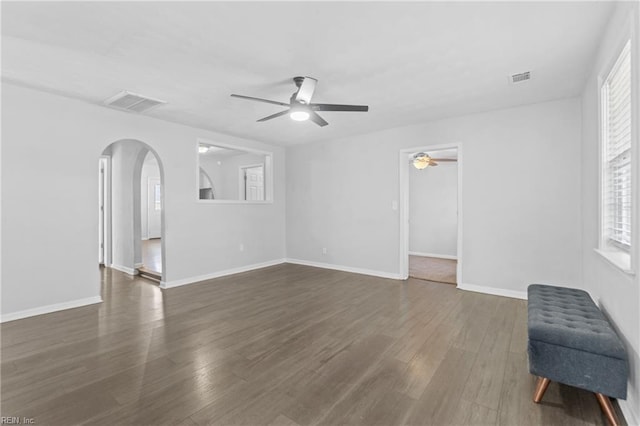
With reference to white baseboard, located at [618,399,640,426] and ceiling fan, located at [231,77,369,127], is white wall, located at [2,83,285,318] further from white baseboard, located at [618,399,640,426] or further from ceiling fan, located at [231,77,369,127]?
white baseboard, located at [618,399,640,426]

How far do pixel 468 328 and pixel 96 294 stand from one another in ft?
14.9

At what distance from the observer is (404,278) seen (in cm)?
515

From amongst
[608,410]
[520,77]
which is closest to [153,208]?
[520,77]

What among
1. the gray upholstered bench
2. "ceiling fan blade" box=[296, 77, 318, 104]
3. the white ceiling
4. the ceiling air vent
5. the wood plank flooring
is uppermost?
the white ceiling

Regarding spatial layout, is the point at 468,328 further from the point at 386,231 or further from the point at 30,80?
the point at 30,80

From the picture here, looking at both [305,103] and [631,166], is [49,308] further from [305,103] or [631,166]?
[631,166]

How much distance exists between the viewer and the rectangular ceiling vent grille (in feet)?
10.0

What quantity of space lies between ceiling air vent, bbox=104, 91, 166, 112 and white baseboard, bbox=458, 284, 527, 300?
4.92m

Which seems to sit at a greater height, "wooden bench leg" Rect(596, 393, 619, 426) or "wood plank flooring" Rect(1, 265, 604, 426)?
"wooden bench leg" Rect(596, 393, 619, 426)

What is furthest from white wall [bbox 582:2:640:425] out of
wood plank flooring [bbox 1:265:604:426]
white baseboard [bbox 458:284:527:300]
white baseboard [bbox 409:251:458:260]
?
white baseboard [bbox 409:251:458:260]

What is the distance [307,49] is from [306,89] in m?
0.59

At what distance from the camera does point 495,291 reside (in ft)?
13.9

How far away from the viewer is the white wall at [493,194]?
378cm

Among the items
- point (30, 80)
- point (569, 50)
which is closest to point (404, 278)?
point (569, 50)
